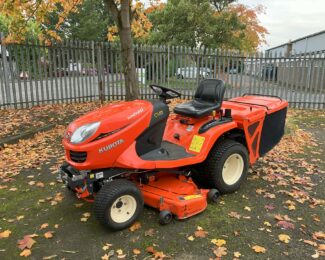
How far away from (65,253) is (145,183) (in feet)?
3.87

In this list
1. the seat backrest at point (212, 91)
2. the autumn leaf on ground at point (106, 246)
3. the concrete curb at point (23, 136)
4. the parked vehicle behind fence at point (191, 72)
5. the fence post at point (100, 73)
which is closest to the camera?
the autumn leaf on ground at point (106, 246)

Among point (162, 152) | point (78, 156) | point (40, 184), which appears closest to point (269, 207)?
point (162, 152)

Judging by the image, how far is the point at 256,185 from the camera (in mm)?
4637

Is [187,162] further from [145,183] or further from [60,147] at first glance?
[60,147]

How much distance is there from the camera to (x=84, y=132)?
3.27 metres

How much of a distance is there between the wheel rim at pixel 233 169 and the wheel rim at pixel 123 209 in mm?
1459

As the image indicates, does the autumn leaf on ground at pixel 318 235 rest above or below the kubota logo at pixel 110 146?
below

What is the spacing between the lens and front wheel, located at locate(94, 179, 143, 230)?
10.4 ft

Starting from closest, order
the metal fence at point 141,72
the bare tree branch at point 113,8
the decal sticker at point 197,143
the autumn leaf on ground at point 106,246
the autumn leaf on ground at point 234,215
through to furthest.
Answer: the autumn leaf on ground at point 106,246 < the autumn leaf on ground at point 234,215 < the decal sticker at point 197,143 < the bare tree branch at point 113,8 < the metal fence at point 141,72

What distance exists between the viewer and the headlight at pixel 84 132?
128 inches

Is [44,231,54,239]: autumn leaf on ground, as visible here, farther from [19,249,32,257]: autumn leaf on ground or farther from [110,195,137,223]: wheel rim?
[110,195,137,223]: wheel rim

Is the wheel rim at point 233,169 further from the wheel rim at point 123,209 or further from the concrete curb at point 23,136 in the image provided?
the concrete curb at point 23,136

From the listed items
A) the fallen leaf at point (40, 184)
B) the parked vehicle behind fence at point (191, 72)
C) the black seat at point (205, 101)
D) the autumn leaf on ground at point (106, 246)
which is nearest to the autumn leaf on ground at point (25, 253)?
the autumn leaf on ground at point (106, 246)

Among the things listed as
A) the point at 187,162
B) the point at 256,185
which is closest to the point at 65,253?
the point at 187,162
